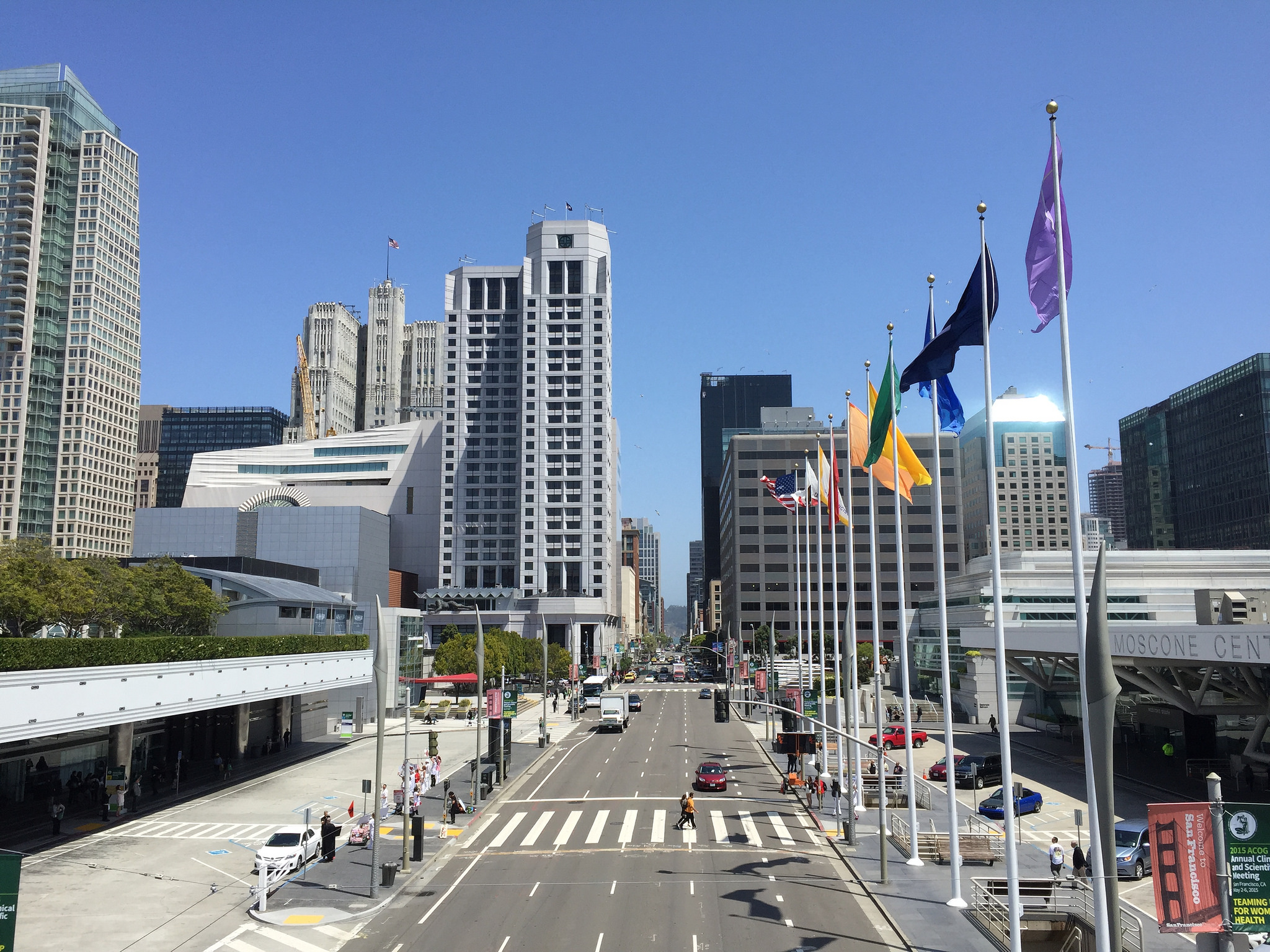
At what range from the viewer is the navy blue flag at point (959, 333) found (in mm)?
25141

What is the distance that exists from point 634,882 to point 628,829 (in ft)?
29.4

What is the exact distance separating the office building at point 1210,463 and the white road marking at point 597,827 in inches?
5487

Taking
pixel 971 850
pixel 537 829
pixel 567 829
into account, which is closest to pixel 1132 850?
pixel 971 850

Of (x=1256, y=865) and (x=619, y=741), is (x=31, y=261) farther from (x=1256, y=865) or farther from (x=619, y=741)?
(x=1256, y=865)

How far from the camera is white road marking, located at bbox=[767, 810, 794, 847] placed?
38.5 metres

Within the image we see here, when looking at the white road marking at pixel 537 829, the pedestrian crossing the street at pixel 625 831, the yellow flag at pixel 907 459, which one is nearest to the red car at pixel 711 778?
the pedestrian crossing the street at pixel 625 831

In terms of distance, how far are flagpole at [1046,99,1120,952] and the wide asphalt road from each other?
315 inches

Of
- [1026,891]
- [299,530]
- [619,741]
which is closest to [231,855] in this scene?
[1026,891]

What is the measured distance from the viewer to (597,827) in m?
41.1

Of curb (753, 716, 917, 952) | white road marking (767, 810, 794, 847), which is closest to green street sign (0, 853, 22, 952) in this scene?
curb (753, 716, 917, 952)

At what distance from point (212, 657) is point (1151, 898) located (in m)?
39.9

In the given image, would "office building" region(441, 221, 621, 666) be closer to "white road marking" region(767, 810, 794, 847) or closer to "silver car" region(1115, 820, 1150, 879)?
"white road marking" region(767, 810, 794, 847)

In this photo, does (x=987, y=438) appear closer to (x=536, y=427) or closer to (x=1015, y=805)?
(x=1015, y=805)

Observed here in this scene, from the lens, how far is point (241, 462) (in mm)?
182000
